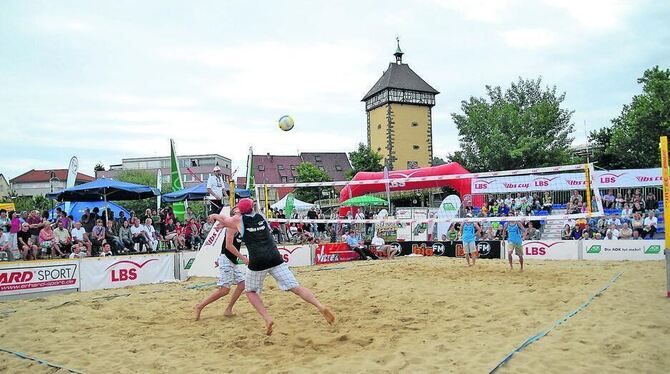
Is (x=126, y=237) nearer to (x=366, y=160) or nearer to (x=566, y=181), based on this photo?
(x=566, y=181)

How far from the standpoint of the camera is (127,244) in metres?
14.0

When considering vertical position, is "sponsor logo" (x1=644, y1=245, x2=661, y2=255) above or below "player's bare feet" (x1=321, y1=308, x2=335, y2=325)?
below

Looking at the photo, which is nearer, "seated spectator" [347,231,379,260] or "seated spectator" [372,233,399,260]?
"seated spectator" [347,231,379,260]

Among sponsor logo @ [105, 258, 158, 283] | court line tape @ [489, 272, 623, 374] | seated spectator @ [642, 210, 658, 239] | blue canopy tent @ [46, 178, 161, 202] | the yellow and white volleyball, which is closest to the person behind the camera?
court line tape @ [489, 272, 623, 374]

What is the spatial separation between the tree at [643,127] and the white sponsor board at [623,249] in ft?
44.7

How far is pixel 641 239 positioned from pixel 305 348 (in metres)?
13.7

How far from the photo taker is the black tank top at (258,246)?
18.9ft

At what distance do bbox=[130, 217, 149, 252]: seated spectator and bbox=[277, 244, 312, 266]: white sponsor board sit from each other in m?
4.03

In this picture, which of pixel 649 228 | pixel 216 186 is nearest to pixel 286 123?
pixel 216 186

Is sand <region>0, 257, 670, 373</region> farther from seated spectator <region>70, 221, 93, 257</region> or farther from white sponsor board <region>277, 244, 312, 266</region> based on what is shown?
white sponsor board <region>277, 244, 312, 266</region>

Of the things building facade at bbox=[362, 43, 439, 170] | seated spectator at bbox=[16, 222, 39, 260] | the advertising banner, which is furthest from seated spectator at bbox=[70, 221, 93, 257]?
building facade at bbox=[362, 43, 439, 170]

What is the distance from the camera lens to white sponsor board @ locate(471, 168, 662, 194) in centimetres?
1839

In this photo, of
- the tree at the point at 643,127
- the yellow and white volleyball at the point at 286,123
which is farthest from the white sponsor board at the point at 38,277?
the tree at the point at 643,127

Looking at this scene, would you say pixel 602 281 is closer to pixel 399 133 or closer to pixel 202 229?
pixel 202 229
